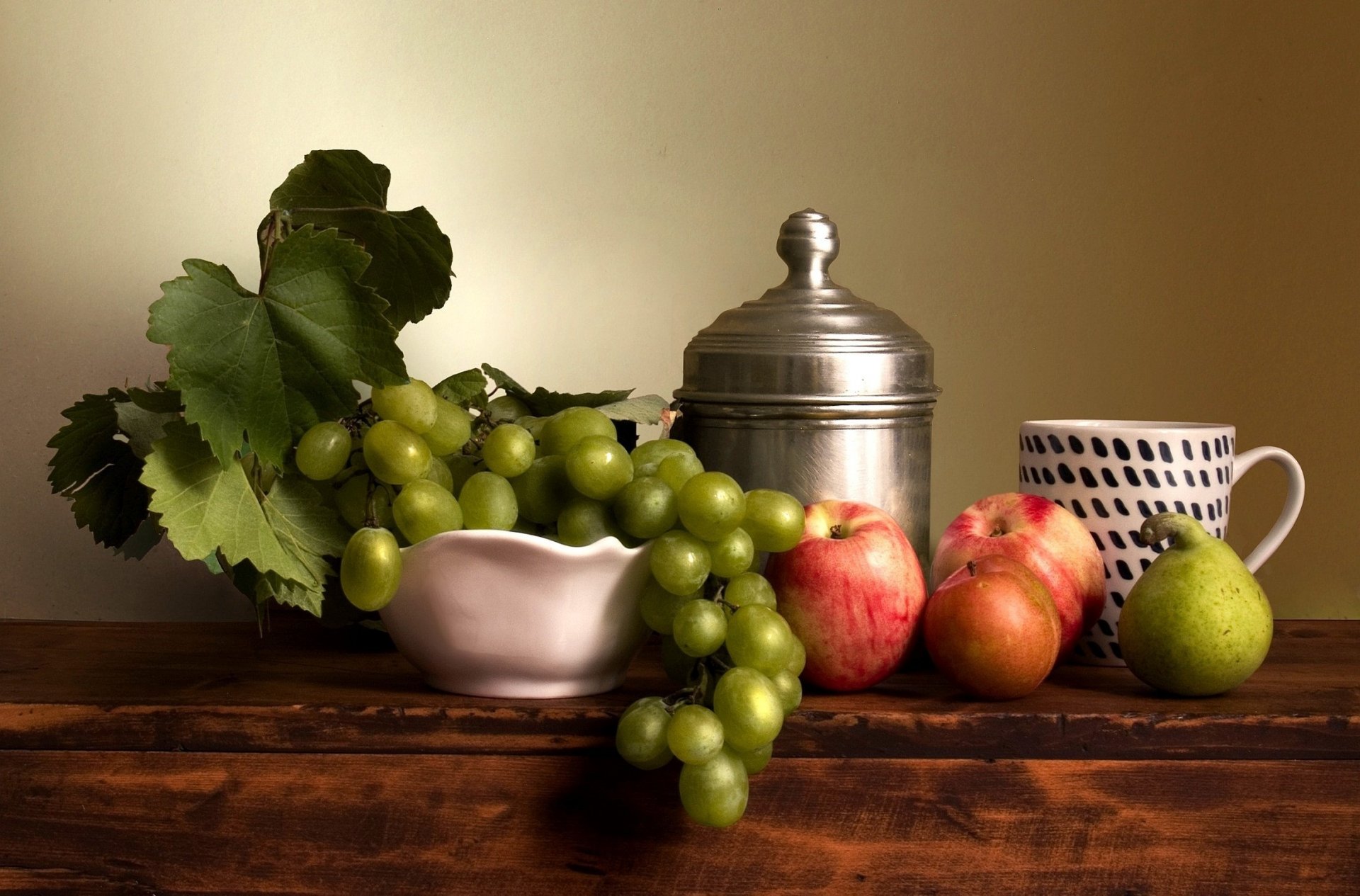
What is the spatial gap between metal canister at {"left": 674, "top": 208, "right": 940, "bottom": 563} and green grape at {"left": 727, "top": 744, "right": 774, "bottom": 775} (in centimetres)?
25

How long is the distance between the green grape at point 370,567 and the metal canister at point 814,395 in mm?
284

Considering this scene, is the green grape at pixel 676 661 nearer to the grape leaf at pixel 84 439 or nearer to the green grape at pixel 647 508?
the green grape at pixel 647 508

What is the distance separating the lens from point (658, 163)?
3.58ft

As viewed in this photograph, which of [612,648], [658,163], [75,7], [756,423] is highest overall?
[75,7]

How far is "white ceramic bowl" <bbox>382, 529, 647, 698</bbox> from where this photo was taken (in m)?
0.66

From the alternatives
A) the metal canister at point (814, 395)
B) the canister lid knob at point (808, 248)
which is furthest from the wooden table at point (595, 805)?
the canister lid knob at point (808, 248)

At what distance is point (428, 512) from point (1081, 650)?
1.56 feet

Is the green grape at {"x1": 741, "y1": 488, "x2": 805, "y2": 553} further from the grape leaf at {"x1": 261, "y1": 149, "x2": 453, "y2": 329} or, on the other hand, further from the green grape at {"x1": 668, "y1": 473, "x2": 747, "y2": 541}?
the grape leaf at {"x1": 261, "y1": 149, "x2": 453, "y2": 329}

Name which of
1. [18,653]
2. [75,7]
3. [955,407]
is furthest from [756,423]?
[75,7]

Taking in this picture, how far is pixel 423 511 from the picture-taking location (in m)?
0.68

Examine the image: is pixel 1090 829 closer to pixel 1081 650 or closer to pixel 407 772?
pixel 1081 650

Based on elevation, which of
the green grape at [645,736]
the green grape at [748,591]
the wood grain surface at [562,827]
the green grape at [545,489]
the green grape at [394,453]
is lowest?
the wood grain surface at [562,827]

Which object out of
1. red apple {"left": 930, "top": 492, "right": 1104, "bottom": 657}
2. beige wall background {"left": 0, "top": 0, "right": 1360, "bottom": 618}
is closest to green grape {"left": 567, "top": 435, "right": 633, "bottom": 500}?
red apple {"left": 930, "top": 492, "right": 1104, "bottom": 657}

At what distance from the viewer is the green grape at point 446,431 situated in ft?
2.42
